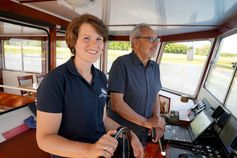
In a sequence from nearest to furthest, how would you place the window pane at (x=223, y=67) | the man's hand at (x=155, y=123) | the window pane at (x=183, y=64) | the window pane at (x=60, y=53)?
the man's hand at (x=155, y=123), the window pane at (x=223, y=67), the window pane at (x=60, y=53), the window pane at (x=183, y=64)

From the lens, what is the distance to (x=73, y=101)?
0.87 metres

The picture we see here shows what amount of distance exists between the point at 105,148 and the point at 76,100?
31 centimetres

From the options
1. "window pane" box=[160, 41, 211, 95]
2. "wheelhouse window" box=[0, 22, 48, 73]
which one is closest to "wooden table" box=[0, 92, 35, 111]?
"wheelhouse window" box=[0, 22, 48, 73]

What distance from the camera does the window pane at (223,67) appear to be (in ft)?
6.68

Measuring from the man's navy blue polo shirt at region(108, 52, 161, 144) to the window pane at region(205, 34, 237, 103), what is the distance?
86 cm

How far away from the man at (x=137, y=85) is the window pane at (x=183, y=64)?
5.51 feet

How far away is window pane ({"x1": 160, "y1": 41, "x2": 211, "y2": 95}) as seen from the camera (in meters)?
3.10

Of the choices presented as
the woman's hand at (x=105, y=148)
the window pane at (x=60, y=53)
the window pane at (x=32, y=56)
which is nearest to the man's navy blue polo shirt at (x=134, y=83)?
the woman's hand at (x=105, y=148)

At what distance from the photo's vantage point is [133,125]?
166 centimetres

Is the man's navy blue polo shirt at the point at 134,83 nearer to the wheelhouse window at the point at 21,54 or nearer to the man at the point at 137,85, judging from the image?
the man at the point at 137,85

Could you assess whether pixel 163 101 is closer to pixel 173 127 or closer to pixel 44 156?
pixel 173 127

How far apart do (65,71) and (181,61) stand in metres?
3.08

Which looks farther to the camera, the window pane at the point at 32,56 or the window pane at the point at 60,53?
the window pane at the point at 32,56

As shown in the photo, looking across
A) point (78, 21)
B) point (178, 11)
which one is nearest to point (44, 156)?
point (78, 21)
